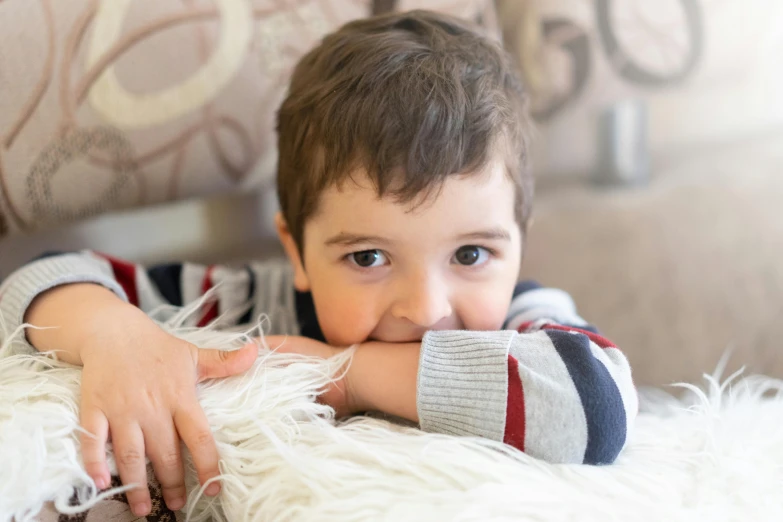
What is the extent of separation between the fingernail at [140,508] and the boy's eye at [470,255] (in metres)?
0.35

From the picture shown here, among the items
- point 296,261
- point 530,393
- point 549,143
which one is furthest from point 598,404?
point 549,143

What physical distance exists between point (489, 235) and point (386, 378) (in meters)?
0.17

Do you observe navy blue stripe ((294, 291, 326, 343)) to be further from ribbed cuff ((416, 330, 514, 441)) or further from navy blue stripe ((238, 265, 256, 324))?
ribbed cuff ((416, 330, 514, 441))

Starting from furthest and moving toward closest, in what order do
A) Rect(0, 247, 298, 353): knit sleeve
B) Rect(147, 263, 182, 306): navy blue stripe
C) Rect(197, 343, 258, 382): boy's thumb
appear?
Rect(147, 263, 182, 306): navy blue stripe < Rect(0, 247, 298, 353): knit sleeve < Rect(197, 343, 258, 382): boy's thumb

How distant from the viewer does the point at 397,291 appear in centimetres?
64

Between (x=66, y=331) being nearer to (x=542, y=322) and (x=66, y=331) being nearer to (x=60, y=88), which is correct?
(x=60, y=88)

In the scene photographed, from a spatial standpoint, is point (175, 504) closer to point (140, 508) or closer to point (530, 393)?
point (140, 508)

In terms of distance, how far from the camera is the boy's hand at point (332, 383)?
2.05ft

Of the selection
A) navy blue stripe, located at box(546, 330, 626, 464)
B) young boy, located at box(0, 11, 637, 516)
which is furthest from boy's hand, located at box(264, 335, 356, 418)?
navy blue stripe, located at box(546, 330, 626, 464)

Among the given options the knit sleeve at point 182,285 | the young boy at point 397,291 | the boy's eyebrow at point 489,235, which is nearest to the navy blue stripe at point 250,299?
the knit sleeve at point 182,285

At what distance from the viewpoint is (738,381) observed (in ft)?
2.41

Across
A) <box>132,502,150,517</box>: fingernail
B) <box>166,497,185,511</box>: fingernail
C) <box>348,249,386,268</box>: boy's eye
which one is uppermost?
<box>348,249,386,268</box>: boy's eye

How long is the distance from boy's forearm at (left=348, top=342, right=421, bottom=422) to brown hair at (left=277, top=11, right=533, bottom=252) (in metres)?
0.15

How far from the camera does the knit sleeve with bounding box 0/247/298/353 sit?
70cm
